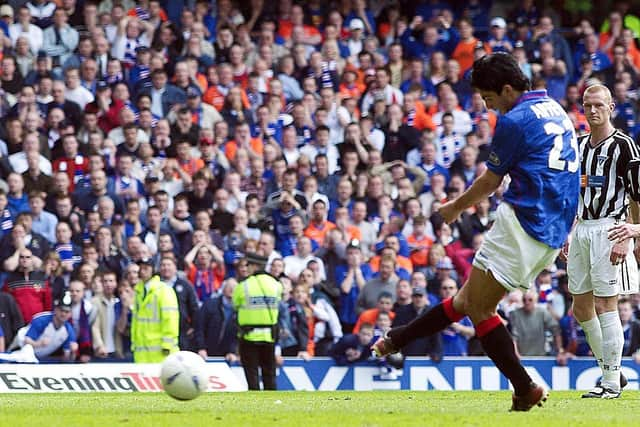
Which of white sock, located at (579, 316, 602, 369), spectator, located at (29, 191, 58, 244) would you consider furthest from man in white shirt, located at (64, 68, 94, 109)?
white sock, located at (579, 316, 602, 369)

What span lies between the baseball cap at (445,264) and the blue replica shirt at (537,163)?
9.96 metres

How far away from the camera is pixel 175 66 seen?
22.5 m

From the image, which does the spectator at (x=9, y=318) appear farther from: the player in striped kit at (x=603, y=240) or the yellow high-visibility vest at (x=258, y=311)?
the player in striped kit at (x=603, y=240)

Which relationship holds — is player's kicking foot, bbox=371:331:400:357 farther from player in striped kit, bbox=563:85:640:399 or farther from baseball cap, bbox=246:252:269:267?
baseball cap, bbox=246:252:269:267

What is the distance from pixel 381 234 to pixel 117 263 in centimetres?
411

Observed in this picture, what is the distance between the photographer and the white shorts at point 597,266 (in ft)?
37.1

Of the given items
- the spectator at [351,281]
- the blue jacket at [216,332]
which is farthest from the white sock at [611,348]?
the spectator at [351,281]

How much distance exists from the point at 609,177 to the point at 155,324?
23.9ft

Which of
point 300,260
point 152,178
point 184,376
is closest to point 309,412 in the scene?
point 184,376

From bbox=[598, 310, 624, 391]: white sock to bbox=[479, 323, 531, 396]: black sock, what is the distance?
240 cm

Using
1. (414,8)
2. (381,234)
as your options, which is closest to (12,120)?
(381,234)

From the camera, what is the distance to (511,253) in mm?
8961

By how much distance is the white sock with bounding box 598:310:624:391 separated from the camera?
11.2 metres

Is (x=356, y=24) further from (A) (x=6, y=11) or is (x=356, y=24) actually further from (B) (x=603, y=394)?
(B) (x=603, y=394)
